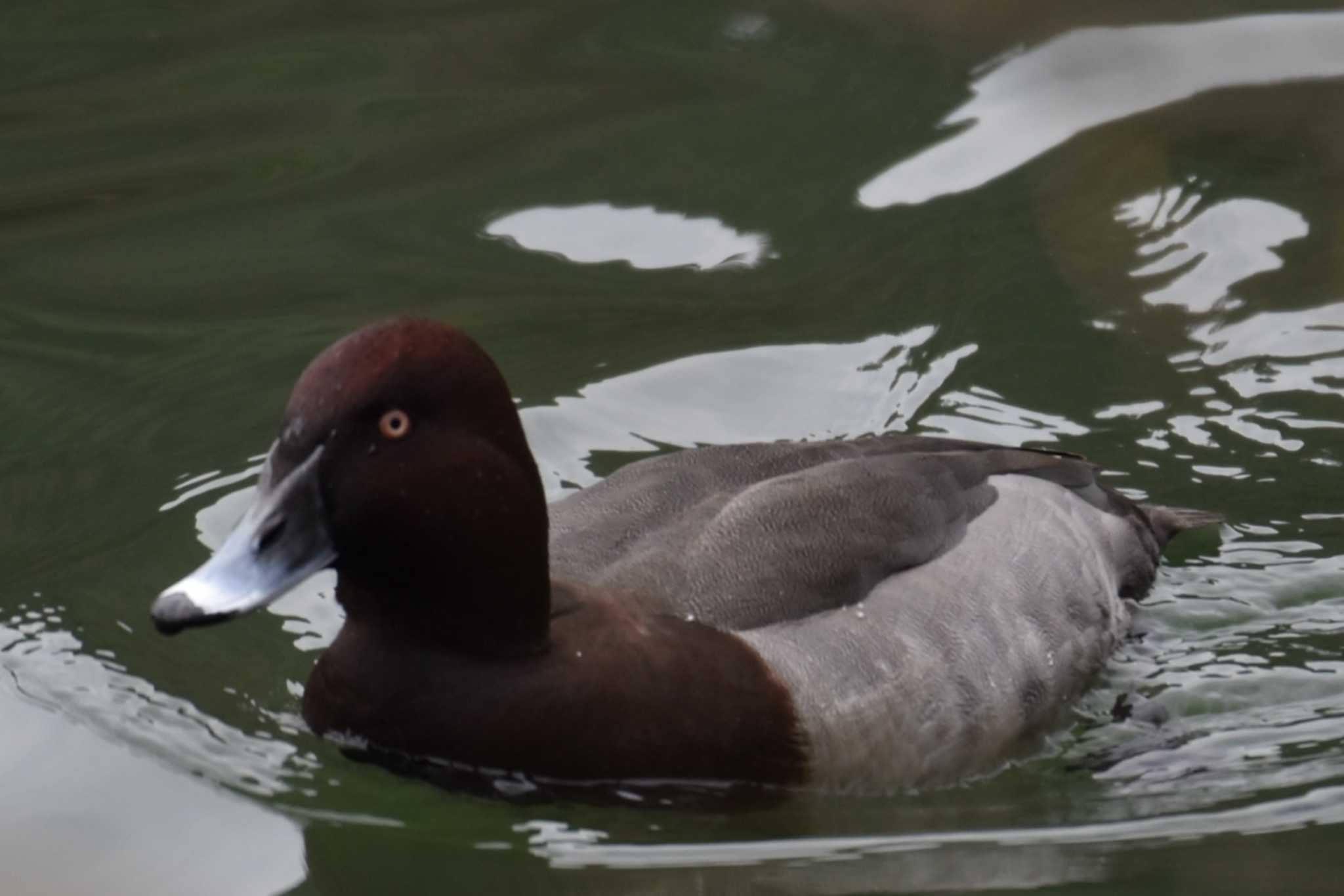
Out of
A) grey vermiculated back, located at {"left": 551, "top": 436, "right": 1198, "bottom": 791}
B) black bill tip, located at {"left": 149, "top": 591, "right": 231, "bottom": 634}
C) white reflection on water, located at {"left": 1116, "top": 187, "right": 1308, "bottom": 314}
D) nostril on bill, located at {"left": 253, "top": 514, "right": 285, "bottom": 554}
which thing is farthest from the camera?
white reflection on water, located at {"left": 1116, "top": 187, "right": 1308, "bottom": 314}

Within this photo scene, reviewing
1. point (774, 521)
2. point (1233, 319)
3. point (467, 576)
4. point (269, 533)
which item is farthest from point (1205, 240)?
point (269, 533)

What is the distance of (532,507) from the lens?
14.8 feet

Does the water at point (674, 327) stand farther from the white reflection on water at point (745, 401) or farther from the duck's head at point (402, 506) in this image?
the duck's head at point (402, 506)

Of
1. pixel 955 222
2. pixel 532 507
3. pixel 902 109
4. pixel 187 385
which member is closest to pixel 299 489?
pixel 532 507

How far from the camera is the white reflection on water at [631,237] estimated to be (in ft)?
25.5

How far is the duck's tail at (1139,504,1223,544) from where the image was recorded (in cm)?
602

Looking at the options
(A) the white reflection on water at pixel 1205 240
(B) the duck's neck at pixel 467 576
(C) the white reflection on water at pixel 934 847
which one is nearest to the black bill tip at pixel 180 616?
(B) the duck's neck at pixel 467 576

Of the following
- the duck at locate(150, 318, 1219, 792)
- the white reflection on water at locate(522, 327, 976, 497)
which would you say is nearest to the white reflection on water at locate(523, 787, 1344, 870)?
the duck at locate(150, 318, 1219, 792)

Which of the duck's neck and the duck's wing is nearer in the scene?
the duck's neck

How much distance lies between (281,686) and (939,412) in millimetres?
2564

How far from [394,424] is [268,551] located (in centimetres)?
37

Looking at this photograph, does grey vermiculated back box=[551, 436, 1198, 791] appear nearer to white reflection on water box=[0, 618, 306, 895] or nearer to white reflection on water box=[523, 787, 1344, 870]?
white reflection on water box=[523, 787, 1344, 870]

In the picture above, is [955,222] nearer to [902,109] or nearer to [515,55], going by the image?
[902,109]

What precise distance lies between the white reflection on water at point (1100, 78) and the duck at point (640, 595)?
9.92ft
